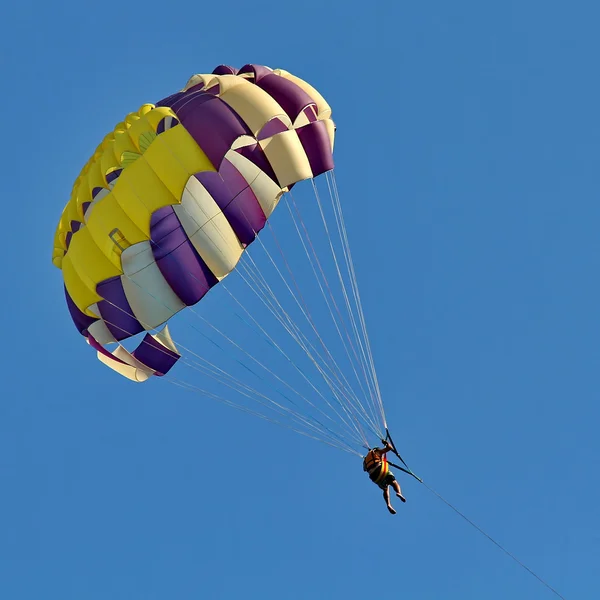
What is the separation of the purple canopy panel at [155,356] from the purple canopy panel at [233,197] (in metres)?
2.72


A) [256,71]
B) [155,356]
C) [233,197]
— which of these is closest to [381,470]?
[155,356]

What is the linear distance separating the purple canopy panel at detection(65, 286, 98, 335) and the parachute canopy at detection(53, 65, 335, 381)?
24 mm

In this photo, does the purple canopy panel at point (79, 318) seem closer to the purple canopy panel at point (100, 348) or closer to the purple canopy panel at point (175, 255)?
the purple canopy panel at point (100, 348)

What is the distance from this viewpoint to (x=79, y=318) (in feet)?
64.6

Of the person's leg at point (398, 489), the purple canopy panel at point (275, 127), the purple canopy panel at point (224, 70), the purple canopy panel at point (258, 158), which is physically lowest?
the person's leg at point (398, 489)

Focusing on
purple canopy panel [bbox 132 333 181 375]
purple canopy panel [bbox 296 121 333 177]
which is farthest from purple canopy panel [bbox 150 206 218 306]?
purple canopy panel [bbox 296 121 333 177]

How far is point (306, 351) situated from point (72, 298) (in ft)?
14.5

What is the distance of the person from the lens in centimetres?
1809

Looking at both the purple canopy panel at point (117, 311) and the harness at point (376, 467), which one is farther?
the purple canopy panel at point (117, 311)

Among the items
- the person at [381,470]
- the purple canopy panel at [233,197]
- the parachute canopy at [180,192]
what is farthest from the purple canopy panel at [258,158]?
the person at [381,470]

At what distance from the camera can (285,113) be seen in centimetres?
1859

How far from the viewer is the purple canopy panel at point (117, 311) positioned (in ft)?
62.9

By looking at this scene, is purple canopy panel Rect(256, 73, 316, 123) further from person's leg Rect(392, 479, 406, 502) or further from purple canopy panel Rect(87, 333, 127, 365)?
person's leg Rect(392, 479, 406, 502)

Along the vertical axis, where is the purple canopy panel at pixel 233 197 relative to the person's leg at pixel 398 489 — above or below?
above
